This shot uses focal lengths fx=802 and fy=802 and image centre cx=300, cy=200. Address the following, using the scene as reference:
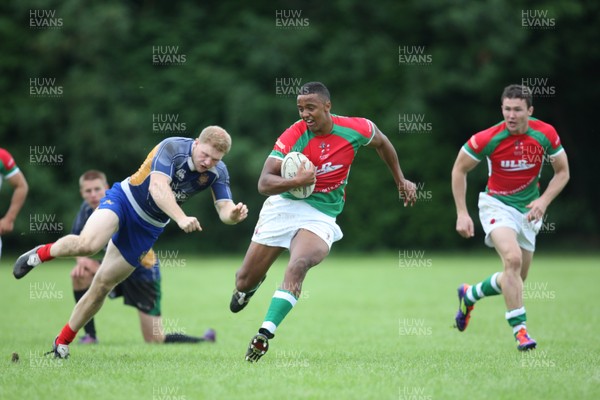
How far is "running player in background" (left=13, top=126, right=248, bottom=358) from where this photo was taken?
6.93 meters

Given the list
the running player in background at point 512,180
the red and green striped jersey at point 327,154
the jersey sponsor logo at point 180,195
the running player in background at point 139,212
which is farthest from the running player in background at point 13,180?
the running player in background at point 512,180

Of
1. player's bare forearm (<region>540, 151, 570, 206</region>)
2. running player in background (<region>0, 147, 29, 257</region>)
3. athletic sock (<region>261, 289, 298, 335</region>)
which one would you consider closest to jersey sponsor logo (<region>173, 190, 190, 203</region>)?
athletic sock (<region>261, 289, 298, 335</region>)

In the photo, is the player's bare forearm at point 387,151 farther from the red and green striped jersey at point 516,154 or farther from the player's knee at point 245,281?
the player's knee at point 245,281

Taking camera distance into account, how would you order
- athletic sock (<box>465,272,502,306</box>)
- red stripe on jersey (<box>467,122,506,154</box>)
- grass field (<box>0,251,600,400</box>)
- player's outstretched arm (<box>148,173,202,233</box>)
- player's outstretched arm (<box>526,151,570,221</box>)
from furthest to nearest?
athletic sock (<box>465,272,502,306</box>) < red stripe on jersey (<box>467,122,506,154</box>) < player's outstretched arm (<box>526,151,570,221</box>) < player's outstretched arm (<box>148,173,202,233</box>) < grass field (<box>0,251,600,400</box>)

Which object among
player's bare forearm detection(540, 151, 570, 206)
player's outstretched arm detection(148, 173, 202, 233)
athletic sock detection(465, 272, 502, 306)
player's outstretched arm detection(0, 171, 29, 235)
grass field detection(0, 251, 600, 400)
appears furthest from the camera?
player's outstretched arm detection(0, 171, 29, 235)

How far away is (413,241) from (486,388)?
2103 centimetres

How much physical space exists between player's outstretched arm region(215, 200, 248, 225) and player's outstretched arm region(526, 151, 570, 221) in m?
2.89

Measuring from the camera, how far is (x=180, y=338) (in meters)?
9.34

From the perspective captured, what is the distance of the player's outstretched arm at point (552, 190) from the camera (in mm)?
7840

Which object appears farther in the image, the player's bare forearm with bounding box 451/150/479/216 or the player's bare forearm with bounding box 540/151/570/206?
the player's bare forearm with bounding box 451/150/479/216

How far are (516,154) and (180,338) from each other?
4.32 m

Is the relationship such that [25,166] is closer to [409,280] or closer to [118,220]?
[409,280]

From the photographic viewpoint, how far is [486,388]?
5.54 m

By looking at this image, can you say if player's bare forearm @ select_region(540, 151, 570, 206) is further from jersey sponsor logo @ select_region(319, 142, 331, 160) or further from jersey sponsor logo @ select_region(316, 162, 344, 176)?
jersey sponsor logo @ select_region(319, 142, 331, 160)
